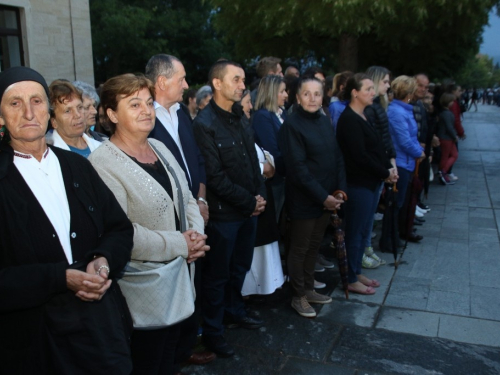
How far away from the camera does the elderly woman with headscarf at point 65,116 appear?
3.33 m

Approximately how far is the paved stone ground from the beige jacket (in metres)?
1.39

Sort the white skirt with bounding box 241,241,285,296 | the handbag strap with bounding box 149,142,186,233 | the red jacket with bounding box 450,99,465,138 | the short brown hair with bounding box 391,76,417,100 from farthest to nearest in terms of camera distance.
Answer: the red jacket with bounding box 450,99,465,138, the short brown hair with bounding box 391,76,417,100, the white skirt with bounding box 241,241,285,296, the handbag strap with bounding box 149,142,186,233

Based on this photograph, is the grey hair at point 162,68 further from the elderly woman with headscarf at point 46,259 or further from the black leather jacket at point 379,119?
the black leather jacket at point 379,119

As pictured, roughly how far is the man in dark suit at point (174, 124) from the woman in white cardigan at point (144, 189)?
54cm

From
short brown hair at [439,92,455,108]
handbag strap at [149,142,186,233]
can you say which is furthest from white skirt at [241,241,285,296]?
short brown hair at [439,92,455,108]

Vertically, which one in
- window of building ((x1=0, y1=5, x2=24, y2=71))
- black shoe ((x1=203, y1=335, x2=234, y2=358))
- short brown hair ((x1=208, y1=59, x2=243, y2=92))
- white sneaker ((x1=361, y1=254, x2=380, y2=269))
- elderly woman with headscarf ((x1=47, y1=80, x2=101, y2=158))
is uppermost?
window of building ((x1=0, y1=5, x2=24, y2=71))

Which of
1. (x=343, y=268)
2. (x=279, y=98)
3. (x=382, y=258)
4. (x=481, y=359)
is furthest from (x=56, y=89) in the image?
(x=382, y=258)

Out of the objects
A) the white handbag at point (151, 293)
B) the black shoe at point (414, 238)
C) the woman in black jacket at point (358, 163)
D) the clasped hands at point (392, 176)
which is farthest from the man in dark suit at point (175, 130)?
the black shoe at point (414, 238)

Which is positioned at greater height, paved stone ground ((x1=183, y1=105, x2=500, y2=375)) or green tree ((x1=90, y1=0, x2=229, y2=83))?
green tree ((x1=90, y1=0, x2=229, y2=83))

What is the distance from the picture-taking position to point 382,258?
5945 mm

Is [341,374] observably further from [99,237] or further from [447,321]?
[99,237]

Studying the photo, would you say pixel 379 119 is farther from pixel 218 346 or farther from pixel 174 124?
pixel 218 346

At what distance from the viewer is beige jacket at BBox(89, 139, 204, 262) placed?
2582mm

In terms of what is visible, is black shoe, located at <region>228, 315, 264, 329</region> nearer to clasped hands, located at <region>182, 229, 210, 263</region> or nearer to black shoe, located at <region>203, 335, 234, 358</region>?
black shoe, located at <region>203, 335, 234, 358</region>
